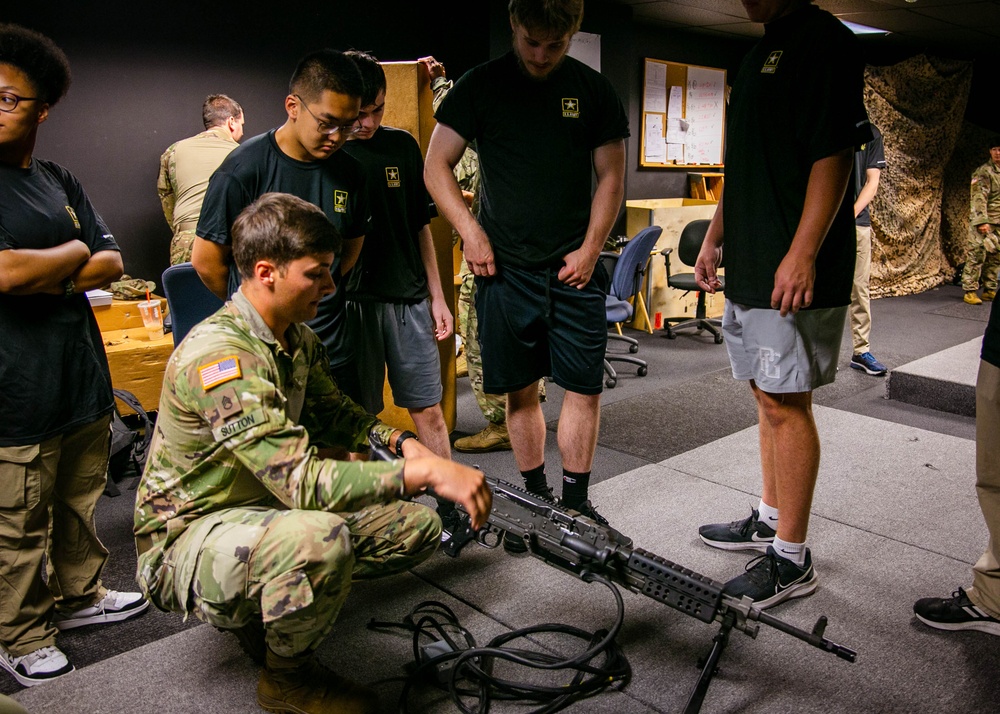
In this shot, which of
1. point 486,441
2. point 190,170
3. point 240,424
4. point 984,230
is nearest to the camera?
point 240,424

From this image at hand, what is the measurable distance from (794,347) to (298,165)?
1336 millimetres

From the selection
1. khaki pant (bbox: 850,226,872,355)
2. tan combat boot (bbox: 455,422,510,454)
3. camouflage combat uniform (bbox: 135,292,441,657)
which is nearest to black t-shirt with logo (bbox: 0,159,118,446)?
camouflage combat uniform (bbox: 135,292,441,657)

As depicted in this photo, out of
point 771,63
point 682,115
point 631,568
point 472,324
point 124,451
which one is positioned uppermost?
point 682,115

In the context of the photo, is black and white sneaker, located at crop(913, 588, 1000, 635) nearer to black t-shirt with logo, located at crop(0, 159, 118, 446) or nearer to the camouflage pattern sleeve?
black t-shirt with logo, located at crop(0, 159, 118, 446)

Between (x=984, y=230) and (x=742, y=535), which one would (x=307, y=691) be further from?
(x=984, y=230)

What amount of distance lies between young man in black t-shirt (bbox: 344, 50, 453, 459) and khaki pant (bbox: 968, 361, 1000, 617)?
4.77 ft

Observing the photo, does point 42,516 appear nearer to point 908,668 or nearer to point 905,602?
point 908,668

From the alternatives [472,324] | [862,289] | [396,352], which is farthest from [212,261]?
[862,289]

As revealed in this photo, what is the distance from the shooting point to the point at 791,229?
70.4 inches

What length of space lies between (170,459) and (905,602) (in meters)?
1.80

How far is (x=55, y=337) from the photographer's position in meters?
1.79

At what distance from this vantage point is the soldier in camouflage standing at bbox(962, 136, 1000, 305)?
660 centimetres

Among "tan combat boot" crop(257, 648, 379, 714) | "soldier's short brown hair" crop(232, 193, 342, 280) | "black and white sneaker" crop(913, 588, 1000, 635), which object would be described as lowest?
"black and white sneaker" crop(913, 588, 1000, 635)

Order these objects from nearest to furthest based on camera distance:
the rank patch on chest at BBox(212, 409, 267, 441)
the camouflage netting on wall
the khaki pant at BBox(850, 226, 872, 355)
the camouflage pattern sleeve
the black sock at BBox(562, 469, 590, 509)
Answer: the rank patch on chest at BBox(212, 409, 267, 441), the black sock at BBox(562, 469, 590, 509), the camouflage pattern sleeve, the khaki pant at BBox(850, 226, 872, 355), the camouflage netting on wall
